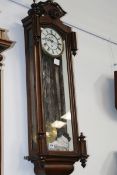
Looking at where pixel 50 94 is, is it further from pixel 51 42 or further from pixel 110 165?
pixel 110 165

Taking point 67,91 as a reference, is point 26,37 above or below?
above

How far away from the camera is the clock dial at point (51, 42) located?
1.87 m

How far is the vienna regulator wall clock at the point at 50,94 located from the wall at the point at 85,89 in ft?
0.16

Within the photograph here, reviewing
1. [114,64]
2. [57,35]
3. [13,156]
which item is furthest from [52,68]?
[114,64]

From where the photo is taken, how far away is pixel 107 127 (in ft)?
7.22

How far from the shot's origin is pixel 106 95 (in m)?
2.28

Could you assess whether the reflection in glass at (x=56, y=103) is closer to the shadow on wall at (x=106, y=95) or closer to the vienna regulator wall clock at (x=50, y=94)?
the vienna regulator wall clock at (x=50, y=94)

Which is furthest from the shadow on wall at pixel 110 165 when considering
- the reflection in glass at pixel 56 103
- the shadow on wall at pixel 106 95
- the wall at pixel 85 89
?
the reflection in glass at pixel 56 103

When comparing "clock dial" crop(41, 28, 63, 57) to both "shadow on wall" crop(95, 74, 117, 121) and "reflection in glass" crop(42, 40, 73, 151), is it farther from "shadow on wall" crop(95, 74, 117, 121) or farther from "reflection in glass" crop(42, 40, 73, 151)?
"shadow on wall" crop(95, 74, 117, 121)

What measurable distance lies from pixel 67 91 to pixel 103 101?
420mm

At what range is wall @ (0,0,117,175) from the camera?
1.73m

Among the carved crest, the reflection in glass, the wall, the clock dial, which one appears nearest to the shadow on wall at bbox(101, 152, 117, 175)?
the wall

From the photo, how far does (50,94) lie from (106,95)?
581 millimetres

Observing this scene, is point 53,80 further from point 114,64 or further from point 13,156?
point 114,64
